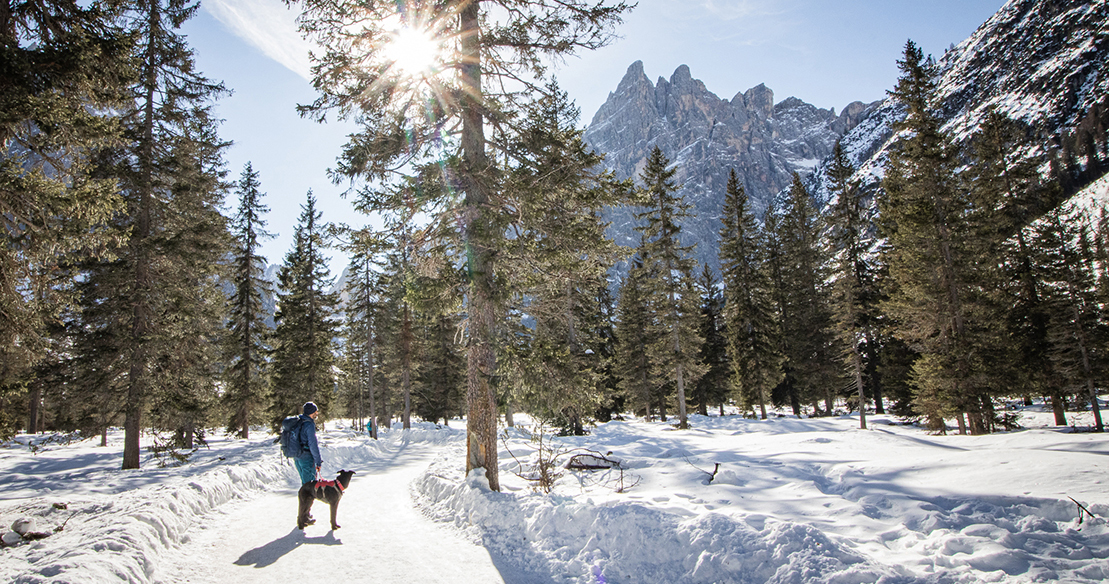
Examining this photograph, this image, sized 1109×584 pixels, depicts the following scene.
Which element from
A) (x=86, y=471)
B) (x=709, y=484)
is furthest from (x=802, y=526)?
(x=86, y=471)

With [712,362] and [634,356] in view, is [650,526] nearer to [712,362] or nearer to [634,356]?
[634,356]

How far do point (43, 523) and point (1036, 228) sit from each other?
117 ft

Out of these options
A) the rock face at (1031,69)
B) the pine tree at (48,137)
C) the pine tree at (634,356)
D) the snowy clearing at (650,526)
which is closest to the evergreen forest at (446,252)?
the pine tree at (48,137)

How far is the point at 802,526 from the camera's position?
5203 mm

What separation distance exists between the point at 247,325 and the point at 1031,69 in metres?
161

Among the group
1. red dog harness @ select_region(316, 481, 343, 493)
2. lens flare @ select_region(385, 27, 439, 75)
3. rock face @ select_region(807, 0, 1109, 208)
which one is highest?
rock face @ select_region(807, 0, 1109, 208)

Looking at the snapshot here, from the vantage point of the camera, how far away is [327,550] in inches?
251

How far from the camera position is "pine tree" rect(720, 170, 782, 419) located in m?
31.1

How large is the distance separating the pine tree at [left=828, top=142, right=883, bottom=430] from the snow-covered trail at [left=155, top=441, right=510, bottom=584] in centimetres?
2659

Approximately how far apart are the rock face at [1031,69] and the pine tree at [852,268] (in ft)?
183

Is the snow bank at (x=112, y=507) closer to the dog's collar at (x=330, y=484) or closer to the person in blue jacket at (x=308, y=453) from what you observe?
the person in blue jacket at (x=308, y=453)

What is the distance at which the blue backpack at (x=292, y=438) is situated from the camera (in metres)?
7.34

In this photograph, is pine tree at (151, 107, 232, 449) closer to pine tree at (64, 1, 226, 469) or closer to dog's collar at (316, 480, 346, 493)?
pine tree at (64, 1, 226, 469)

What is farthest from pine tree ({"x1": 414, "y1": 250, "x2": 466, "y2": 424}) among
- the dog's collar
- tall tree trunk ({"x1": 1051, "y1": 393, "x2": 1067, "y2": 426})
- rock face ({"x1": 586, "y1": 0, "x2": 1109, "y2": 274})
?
tall tree trunk ({"x1": 1051, "y1": 393, "x2": 1067, "y2": 426})
